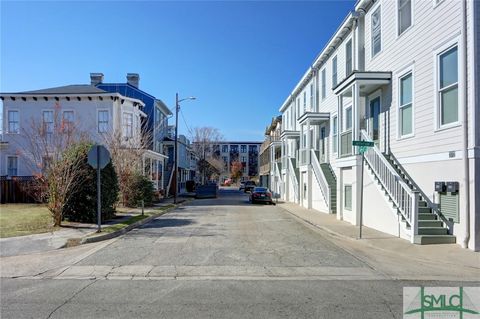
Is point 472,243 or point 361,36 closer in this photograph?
point 472,243

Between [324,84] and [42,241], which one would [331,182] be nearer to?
[324,84]

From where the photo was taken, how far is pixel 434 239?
10.9m

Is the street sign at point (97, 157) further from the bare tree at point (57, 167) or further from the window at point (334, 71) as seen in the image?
the window at point (334, 71)

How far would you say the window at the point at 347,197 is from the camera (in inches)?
687

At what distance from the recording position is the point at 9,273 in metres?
8.13

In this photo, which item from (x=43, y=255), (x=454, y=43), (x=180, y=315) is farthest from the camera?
(x=454, y=43)

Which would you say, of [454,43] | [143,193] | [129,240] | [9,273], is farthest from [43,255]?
[143,193]

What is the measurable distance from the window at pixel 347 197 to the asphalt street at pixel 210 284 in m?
6.11

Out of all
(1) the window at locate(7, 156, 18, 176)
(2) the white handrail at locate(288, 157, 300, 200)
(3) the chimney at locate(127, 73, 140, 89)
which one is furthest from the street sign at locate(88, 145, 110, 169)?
(3) the chimney at locate(127, 73, 140, 89)

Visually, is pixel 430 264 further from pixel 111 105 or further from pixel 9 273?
pixel 111 105

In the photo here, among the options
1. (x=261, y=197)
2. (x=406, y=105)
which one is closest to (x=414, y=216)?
(x=406, y=105)

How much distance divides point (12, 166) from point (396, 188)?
94.1ft

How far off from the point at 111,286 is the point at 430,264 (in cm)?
695

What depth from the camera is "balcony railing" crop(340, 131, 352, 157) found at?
17500 millimetres
